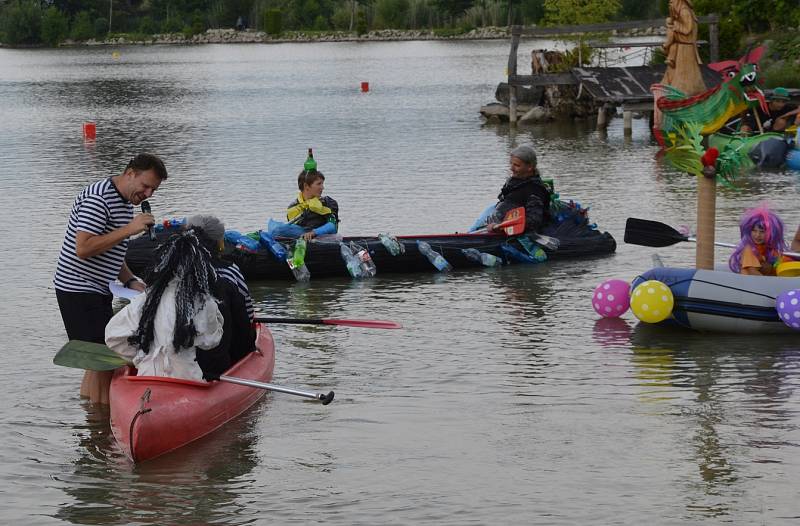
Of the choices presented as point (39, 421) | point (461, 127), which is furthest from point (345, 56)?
point (39, 421)

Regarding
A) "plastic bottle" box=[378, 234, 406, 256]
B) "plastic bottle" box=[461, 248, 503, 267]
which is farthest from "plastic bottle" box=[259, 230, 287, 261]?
"plastic bottle" box=[461, 248, 503, 267]

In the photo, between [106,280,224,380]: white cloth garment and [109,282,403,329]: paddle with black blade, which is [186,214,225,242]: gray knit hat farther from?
[109,282,403,329]: paddle with black blade

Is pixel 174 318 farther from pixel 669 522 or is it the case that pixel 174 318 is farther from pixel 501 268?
pixel 501 268

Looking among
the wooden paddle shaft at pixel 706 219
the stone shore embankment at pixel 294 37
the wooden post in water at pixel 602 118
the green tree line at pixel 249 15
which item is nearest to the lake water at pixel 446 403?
the wooden paddle shaft at pixel 706 219

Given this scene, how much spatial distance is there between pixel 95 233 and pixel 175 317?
2.51 feet

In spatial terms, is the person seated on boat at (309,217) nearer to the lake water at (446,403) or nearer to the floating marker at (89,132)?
the lake water at (446,403)

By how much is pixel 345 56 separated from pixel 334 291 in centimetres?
6552

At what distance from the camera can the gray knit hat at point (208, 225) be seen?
819 centimetres

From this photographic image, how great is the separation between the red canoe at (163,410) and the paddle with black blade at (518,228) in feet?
18.4

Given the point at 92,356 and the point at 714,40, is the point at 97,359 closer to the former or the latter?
the point at 92,356

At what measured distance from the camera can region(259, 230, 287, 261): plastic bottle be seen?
43.0ft

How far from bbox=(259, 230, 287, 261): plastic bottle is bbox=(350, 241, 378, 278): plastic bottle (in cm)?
72

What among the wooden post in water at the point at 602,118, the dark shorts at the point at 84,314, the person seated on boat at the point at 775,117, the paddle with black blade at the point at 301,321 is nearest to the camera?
the dark shorts at the point at 84,314

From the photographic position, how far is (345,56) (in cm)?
7719
